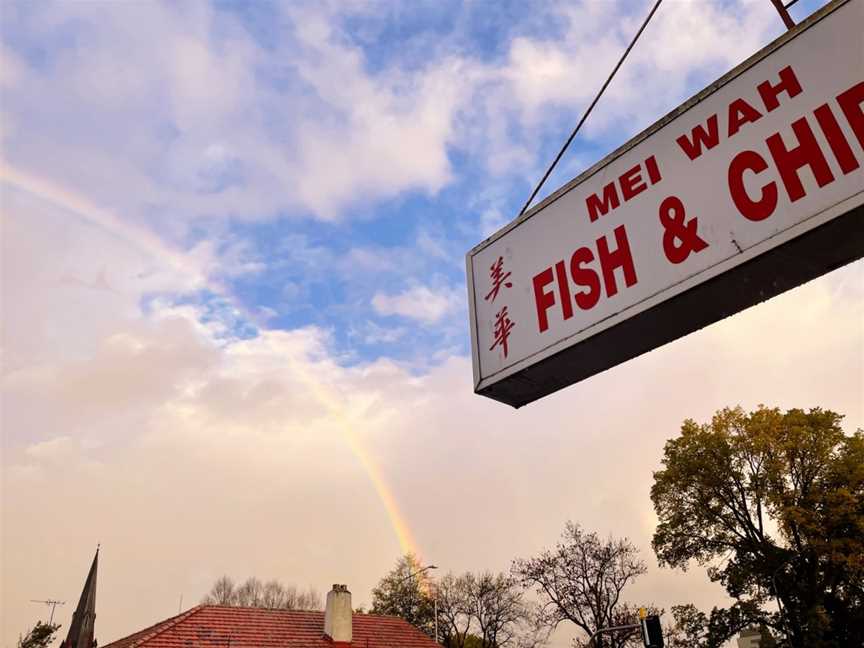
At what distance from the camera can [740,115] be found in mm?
2303

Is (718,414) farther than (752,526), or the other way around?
(718,414)

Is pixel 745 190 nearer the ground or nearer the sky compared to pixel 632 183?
nearer the ground

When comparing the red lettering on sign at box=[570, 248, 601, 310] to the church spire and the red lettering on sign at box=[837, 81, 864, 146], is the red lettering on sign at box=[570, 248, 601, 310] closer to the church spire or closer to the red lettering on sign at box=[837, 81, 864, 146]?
the red lettering on sign at box=[837, 81, 864, 146]

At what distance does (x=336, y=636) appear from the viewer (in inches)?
879

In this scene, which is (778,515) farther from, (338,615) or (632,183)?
(632,183)

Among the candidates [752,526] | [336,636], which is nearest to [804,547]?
[752,526]

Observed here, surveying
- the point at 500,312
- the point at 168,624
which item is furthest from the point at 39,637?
the point at 500,312

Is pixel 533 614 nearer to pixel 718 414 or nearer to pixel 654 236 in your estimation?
pixel 718 414

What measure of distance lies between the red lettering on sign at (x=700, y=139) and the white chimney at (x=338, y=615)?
23.2 meters

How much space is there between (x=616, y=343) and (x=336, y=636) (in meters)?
22.9

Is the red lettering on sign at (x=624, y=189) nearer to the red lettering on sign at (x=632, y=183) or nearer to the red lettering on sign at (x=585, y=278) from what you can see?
the red lettering on sign at (x=632, y=183)

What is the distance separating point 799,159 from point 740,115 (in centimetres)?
33

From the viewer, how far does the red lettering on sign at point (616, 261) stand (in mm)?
2387

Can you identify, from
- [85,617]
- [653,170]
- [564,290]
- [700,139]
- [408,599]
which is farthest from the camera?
[408,599]
